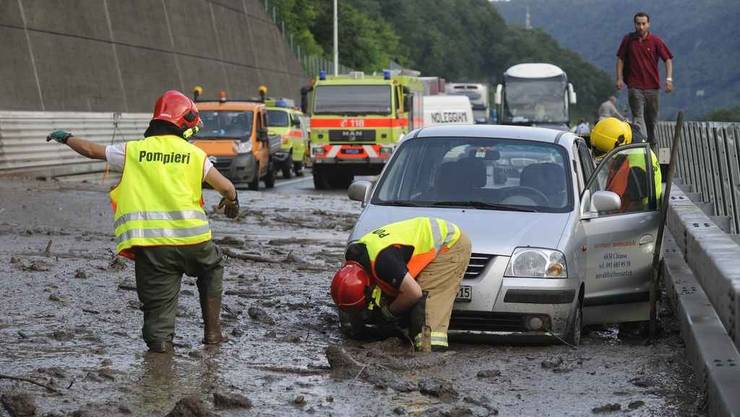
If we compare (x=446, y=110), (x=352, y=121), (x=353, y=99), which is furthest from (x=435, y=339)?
(x=446, y=110)

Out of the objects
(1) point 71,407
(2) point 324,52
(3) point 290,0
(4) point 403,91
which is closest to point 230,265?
(1) point 71,407

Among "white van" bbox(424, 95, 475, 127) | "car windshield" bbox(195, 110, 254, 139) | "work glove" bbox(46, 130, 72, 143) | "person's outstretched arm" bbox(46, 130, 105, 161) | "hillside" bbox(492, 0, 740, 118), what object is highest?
"work glove" bbox(46, 130, 72, 143)

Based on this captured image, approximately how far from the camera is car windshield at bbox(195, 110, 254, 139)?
3050cm

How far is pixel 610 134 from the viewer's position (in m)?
12.4

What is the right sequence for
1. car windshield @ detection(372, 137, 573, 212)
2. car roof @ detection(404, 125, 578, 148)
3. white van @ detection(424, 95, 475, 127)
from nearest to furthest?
car windshield @ detection(372, 137, 573, 212) → car roof @ detection(404, 125, 578, 148) → white van @ detection(424, 95, 475, 127)

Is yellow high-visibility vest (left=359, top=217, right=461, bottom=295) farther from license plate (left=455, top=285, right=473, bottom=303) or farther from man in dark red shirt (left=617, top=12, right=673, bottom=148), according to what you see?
man in dark red shirt (left=617, top=12, right=673, bottom=148)

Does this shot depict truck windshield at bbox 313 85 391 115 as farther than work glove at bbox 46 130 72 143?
Yes

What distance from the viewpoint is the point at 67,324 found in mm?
9586

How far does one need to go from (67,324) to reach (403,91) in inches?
971

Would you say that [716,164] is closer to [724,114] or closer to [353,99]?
[353,99]

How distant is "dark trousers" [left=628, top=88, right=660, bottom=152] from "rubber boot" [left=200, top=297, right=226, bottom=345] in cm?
1079

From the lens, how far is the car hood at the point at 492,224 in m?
9.22

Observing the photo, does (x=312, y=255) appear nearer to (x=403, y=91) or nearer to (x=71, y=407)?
(x=71, y=407)

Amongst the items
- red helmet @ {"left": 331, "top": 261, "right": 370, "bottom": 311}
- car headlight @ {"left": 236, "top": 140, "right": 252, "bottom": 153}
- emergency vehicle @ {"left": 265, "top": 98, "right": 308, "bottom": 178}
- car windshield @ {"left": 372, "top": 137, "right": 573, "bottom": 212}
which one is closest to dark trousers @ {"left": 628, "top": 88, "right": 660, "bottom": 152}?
car windshield @ {"left": 372, "top": 137, "right": 573, "bottom": 212}
